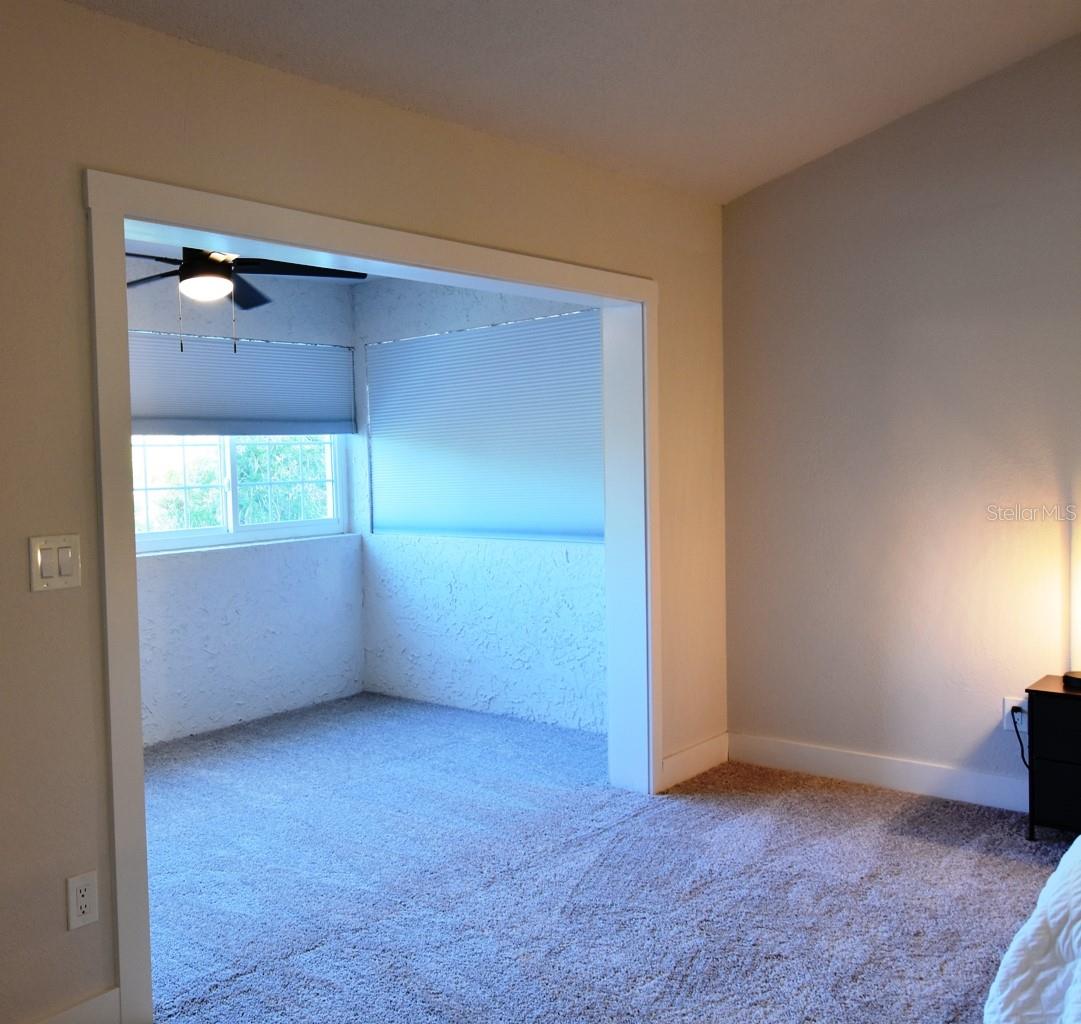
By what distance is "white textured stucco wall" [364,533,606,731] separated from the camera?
515 cm

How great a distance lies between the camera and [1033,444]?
12.5 ft

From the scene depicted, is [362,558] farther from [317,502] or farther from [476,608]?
[476,608]

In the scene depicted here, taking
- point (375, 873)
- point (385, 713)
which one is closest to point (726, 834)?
point (375, 873)

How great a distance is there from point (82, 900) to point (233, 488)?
11.1 ft

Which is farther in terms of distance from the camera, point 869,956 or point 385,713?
point 385,713

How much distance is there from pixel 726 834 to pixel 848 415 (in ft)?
5.67

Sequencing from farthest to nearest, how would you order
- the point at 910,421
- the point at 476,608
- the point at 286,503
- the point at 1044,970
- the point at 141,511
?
the point at 286,503 < the point at 476,608 < the point at 141,511 < the point at 910,421 < the point at 1044,970

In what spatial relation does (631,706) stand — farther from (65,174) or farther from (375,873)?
(65,174)

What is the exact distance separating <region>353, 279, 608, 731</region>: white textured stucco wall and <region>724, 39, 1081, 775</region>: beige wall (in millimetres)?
861

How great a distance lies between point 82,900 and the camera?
95.6 inches

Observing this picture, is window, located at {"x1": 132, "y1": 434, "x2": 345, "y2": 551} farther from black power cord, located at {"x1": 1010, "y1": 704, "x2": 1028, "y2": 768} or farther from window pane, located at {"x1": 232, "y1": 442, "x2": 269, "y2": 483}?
black power cord, located at {"x1": 1010, "y1": 704, "x2": 1028, "y2": 768}

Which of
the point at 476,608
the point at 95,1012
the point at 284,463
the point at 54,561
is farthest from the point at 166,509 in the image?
the point at 95,1012

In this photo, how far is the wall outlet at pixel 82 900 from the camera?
2.41 metres

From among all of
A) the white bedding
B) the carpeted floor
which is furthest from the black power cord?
the white bedding
